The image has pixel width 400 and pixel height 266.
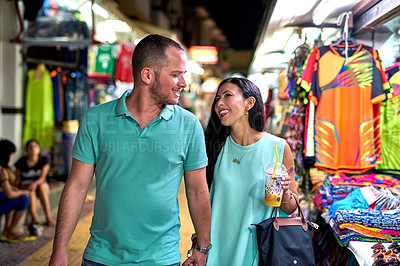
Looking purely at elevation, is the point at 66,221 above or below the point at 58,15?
below

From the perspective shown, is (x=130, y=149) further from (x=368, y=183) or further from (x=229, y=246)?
(x=368, y=183)

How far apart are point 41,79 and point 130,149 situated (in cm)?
537

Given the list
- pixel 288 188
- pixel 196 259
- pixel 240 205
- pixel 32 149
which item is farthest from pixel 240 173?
pixel 32 149

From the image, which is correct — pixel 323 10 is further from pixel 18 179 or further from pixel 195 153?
pixel 18 179

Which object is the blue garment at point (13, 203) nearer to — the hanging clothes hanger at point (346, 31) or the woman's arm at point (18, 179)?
the woman's arm at point (18, 179)

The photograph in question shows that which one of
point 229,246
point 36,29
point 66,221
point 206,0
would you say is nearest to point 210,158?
point 229,246

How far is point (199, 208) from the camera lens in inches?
83.4

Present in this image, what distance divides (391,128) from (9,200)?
4.54 m

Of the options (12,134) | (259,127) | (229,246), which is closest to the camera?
(229,246)

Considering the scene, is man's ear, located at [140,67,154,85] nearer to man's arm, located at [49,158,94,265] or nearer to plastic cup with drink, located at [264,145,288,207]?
man's arm, located at [49,158,94,265]

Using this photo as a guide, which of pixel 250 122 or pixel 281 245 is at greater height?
pixel 250 122

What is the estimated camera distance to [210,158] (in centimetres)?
255

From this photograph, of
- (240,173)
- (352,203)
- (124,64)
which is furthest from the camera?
(124,64)

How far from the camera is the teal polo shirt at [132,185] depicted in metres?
1.90
